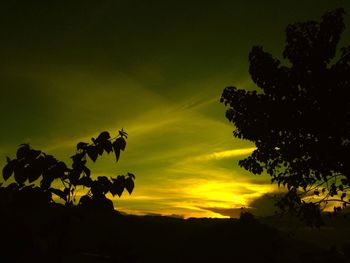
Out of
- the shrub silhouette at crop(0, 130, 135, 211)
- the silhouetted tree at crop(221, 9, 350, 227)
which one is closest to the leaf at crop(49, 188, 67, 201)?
the shrub silhouette at crop(0, 130, 135, 211)

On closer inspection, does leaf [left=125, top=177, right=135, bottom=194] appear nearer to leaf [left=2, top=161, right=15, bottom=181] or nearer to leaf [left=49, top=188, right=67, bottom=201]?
leaf [left=49, top=188, right=67, bottom=201]

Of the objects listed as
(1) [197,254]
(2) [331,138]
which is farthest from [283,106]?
(1) [197,254]

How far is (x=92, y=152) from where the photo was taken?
4984 millimetres

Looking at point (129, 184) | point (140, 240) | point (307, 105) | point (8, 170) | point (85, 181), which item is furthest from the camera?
point (140, 240)

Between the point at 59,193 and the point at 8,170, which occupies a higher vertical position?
the point at 8,170

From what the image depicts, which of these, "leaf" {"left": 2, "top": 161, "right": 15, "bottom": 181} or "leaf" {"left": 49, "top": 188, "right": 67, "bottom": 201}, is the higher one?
"leaf" {"left": 2, "top": 161, "right": 15, "bottom": 181}

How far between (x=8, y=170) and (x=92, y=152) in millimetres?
1029

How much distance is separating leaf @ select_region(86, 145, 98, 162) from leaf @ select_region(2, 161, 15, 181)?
92cm

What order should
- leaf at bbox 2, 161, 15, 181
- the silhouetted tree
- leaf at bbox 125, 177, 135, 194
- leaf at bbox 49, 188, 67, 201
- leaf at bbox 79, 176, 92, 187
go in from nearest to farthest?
leaf at bbox 2, 161, 15, 181
leaf at bbox 49, 188, 67, 201
leaf at bbox 79, 176, 92, 187
leaf at bbox 125, 177, 135, 194
the silhouetted tree

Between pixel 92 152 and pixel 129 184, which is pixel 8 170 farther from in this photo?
pixel 129 184

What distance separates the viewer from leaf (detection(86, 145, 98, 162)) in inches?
193

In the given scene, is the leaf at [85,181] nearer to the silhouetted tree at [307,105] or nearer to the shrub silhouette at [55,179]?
the shrub silhouette at [55,179]

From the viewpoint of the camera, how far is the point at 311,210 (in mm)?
17047

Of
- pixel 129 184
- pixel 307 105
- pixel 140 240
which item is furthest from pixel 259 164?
pixel 140 240
